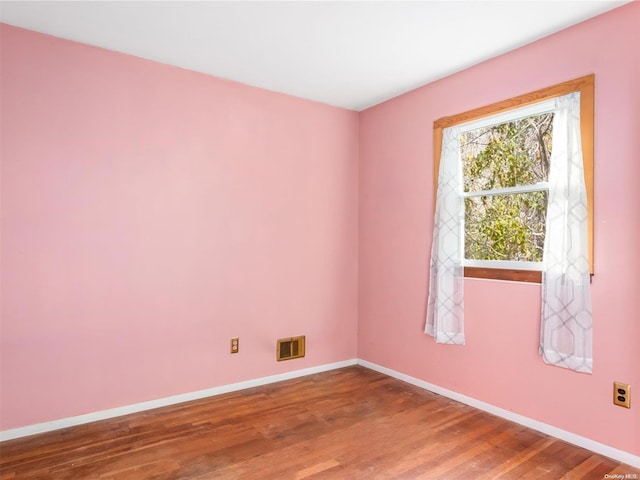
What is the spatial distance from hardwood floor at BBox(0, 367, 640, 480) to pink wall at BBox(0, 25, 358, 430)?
0.91 feet

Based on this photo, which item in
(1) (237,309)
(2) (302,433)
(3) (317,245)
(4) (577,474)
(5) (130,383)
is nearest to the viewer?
(4) (577,474)

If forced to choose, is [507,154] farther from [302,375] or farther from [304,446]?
[302,375]

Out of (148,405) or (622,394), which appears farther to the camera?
(148,405)

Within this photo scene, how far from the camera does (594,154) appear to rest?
2.34 m

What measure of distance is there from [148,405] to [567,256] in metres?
2.89

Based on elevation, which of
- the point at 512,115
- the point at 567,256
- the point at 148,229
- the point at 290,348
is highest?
the point at 512,115

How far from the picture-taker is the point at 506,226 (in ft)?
9.32

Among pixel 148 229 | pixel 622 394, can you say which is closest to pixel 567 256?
pixel 622 394

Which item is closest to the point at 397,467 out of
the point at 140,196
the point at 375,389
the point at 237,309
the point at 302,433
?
the point at 302,433

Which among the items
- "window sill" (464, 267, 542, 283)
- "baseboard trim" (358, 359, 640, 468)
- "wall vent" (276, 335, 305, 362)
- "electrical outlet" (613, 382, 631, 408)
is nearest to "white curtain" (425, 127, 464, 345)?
"window sill" (464, 267, 542, 283)

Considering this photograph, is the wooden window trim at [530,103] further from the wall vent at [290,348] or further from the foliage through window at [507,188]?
the wall vent at [290,348]

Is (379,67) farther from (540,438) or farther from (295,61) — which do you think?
(540,438)

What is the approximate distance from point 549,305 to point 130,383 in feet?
9.09

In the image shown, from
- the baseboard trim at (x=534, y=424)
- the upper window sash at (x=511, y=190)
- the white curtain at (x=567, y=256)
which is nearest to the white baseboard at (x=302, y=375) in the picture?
the baseboard trim at (x=534, y=424)
